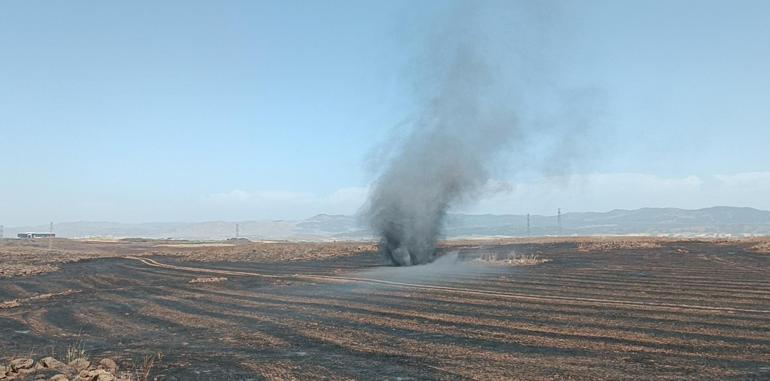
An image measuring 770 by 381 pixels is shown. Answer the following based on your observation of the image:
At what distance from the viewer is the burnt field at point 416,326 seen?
9992 mm

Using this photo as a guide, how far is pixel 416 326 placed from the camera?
563 inches

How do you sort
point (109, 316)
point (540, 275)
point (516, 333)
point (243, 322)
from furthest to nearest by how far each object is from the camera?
point (540, 275)
point (109, 316)
point (243, 322)
point (516, 333)

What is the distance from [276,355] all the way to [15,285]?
23532 mm

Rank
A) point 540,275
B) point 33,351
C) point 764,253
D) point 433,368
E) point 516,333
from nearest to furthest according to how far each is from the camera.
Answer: point 433,368 → point 33,351 → point 516,333 → point 540,275 → point 764,253

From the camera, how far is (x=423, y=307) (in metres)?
17.6

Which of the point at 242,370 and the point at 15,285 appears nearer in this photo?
the point at 242,370

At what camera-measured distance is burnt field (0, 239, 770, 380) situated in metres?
9.99

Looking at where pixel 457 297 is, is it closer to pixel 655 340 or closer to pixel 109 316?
pixel 655 340

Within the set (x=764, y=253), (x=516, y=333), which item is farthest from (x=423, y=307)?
(x=764, y=253)

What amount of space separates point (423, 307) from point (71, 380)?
10.9 m

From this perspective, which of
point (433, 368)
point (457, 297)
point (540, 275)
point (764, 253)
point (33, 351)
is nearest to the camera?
point (433, 368)

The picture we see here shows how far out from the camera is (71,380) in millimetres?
8477

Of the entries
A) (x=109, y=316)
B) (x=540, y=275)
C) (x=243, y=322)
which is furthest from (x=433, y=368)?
(x=540, y=275)

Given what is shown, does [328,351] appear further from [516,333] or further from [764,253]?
[764,253]
